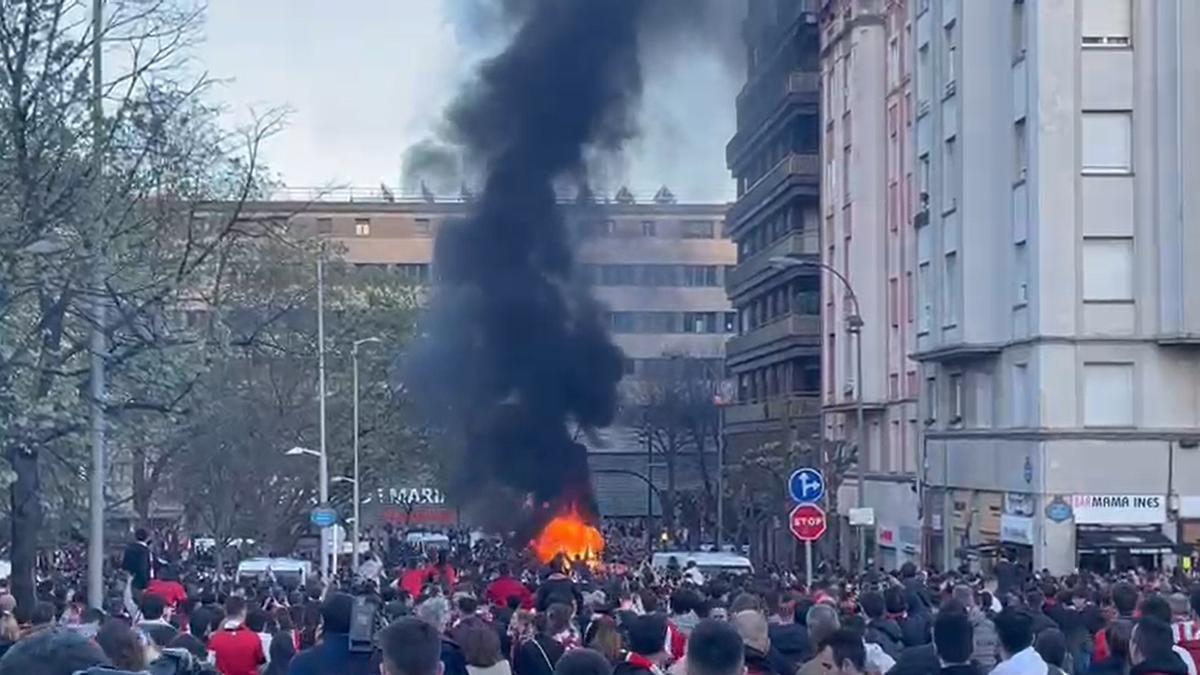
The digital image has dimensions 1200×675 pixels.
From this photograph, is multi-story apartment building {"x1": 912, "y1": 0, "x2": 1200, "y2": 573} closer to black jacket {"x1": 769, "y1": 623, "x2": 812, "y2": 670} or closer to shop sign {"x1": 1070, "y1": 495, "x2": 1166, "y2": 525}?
shop sign {"x1": 1070, "y1": 495, "x2": 1166, "y2": 525}

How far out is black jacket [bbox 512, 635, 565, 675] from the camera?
12.6 meters

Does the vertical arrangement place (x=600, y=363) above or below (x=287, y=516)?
above

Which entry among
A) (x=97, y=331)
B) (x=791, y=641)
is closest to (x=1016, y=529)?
(x=97, y=331)

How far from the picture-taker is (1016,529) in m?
41.2

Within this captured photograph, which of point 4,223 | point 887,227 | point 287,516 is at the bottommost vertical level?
point 287,516

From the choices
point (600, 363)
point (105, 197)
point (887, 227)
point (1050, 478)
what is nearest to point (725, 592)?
point (105, 197)

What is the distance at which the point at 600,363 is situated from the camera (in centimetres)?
5331

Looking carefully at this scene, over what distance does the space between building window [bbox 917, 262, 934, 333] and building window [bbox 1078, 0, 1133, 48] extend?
942 cm

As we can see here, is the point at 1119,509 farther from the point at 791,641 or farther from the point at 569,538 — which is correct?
the point at 791,641

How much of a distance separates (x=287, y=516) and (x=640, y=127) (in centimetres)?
1479

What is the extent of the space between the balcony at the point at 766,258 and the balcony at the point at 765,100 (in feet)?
11.8

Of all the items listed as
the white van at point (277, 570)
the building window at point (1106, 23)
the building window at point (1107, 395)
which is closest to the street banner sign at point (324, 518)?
the white van at point (277, 570)

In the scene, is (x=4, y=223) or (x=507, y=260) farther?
(x=507, y=260)

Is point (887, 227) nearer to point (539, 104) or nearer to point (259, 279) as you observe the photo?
point (539, 104)
